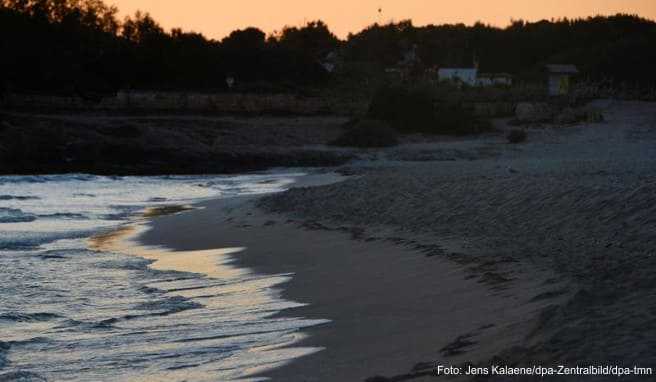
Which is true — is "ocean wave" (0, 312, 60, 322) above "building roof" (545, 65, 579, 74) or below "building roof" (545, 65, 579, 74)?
below

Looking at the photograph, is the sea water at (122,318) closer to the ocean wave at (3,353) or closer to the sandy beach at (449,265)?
the ocean wave at (3,353)

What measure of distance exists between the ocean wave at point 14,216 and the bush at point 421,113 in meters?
26.1

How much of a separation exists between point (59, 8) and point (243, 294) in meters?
61.8

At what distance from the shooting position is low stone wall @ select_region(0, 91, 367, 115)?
4422 cm

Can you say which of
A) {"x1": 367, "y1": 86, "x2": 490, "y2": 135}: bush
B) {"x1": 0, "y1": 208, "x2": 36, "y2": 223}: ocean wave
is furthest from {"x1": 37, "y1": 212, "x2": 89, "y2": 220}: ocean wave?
{"x1": 367, "y1": 86, "x2": 490, "y2": 135}: bush

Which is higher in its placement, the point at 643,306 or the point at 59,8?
the point at 59,8

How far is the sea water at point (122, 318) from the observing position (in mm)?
6203

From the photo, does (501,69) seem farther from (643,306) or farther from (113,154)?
(643,306)

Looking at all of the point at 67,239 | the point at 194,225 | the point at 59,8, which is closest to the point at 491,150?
the point at 194,225

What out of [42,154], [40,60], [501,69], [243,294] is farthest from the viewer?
[501,69]

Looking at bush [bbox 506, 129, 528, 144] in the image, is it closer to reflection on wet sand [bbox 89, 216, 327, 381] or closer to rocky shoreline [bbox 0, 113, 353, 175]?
rocky shoreline [bbox 0, 113, 353, 175]

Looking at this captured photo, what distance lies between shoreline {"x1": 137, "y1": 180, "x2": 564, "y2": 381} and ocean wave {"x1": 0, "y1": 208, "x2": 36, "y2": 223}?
358 centimetres

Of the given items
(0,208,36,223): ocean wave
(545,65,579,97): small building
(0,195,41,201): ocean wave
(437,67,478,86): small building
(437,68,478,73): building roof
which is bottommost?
(0,195,41,201): ocean wave

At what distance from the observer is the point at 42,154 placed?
30.5 m
